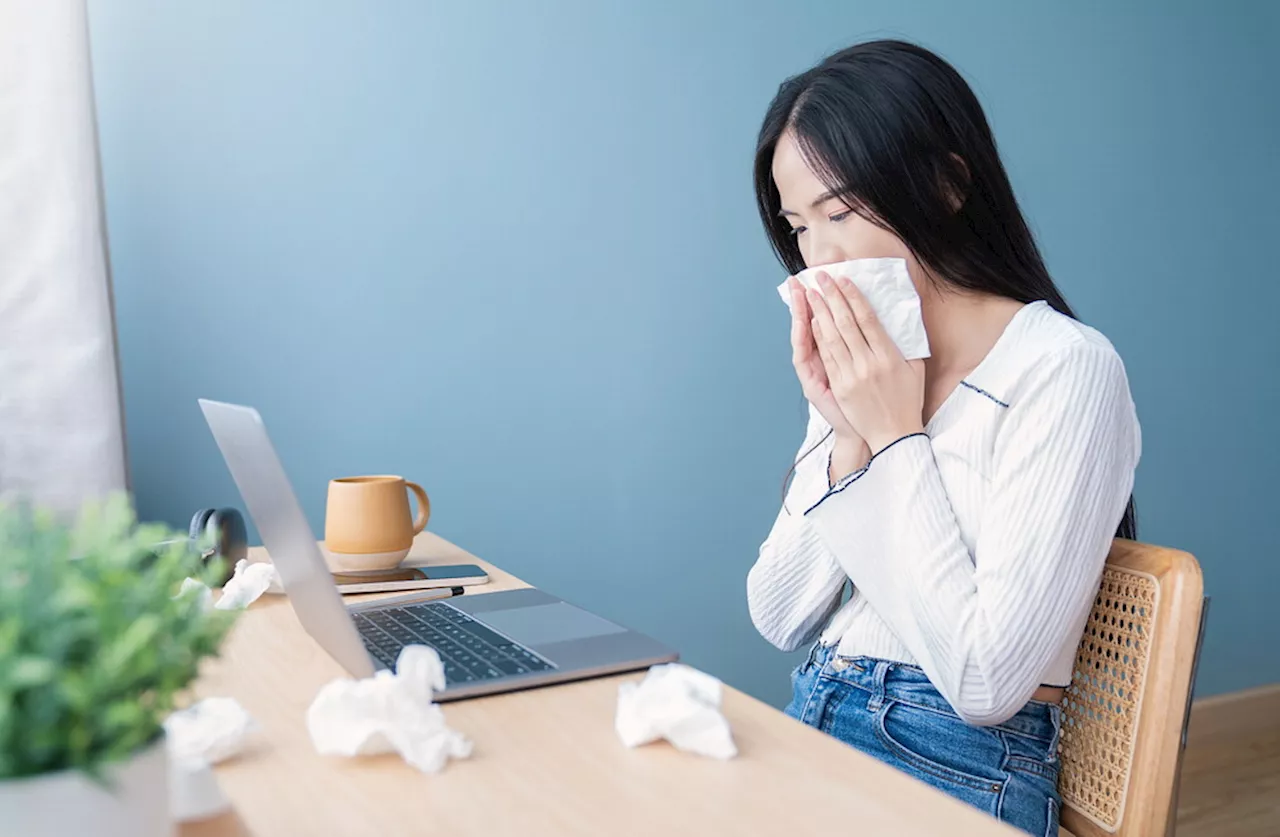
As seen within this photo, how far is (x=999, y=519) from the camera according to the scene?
86 centimetres

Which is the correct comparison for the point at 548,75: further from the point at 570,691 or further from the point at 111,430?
the point at 570,691

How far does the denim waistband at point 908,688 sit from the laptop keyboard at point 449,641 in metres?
0.34

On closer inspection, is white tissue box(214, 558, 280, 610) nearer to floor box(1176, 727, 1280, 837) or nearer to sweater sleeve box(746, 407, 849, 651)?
sweater sleeve box(746, 407, 849, 651)

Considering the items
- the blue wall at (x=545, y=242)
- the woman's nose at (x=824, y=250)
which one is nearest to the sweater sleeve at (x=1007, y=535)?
the woman's nose at (x=824, y=250)

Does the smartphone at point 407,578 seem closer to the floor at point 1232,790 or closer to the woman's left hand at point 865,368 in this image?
the woman's left hand at point 865,368

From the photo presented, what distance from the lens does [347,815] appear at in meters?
0.51

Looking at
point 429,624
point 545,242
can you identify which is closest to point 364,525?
point 429,624

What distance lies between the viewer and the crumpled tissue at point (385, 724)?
1.87 feet

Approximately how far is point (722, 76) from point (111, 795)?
5.70 feet

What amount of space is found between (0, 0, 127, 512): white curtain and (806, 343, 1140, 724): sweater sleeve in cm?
99

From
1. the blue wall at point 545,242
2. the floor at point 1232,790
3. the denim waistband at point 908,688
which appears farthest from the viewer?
the floor at point 1232,790

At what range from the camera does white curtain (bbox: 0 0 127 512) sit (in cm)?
132

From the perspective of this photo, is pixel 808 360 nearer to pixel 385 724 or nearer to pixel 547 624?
pixel 547 624

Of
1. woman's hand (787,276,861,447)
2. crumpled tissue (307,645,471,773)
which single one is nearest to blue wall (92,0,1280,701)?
woman's hand (787,276,861,447)
